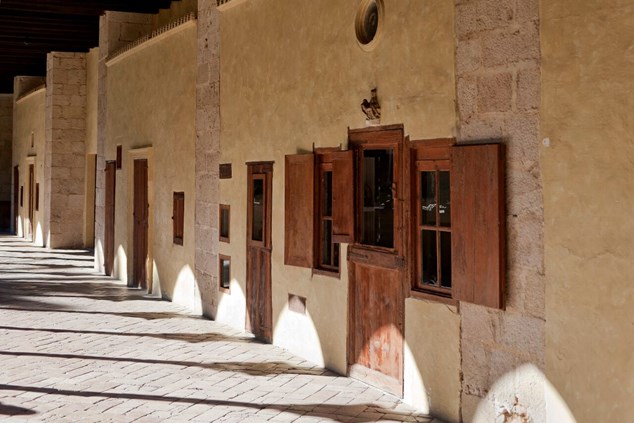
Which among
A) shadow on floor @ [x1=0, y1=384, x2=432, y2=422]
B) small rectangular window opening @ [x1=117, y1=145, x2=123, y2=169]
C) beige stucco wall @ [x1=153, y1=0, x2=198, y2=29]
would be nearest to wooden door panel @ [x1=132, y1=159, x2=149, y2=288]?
small rectangular window opening @ [x1=117, y1=145, x2=123, y2=169]

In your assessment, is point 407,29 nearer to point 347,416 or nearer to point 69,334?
point 347,416

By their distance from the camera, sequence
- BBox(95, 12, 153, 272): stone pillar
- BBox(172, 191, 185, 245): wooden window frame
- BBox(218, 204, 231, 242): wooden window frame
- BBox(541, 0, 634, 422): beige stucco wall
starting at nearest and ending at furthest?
BBox(541, 0, 634, 422): beige stucco wall
BBox(218, 204, 231, 242): wooden window frame
BBox(172, 191, 185, 245): wooden window frame
BBox(95, 12, 153, 272): stone pillar

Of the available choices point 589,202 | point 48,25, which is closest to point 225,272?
point 589,202

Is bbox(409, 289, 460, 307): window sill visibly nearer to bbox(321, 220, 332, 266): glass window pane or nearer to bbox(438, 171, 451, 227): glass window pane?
bbox(438, 171, 451, 227): glass window pane

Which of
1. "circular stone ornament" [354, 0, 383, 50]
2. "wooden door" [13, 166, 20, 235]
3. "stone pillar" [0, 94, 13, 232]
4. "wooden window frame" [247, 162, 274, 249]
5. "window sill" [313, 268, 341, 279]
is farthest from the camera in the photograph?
"stone pillar" [0, 94, 13, 232]

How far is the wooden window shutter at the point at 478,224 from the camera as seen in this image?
442 centimetres

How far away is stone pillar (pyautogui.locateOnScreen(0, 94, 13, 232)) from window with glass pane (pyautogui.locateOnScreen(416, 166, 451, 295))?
72.5 ft

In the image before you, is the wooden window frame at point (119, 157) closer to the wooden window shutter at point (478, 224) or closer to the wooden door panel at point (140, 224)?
the wooden door panel at point (140, 224)

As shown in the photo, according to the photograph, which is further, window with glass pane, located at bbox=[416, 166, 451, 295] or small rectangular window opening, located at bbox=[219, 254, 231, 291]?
small rectangular window opening, located at bbox=[219, 254, 231, 291]

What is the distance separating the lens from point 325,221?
6.63 metres

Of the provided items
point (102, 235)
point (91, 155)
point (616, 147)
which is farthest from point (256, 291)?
point (91, 155)

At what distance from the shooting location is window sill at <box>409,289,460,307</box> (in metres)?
4.89

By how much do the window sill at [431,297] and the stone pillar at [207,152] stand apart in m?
4.06

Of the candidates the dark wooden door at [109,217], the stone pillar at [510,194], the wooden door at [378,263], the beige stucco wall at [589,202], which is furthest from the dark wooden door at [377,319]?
the dark wooden door at [109,217]
